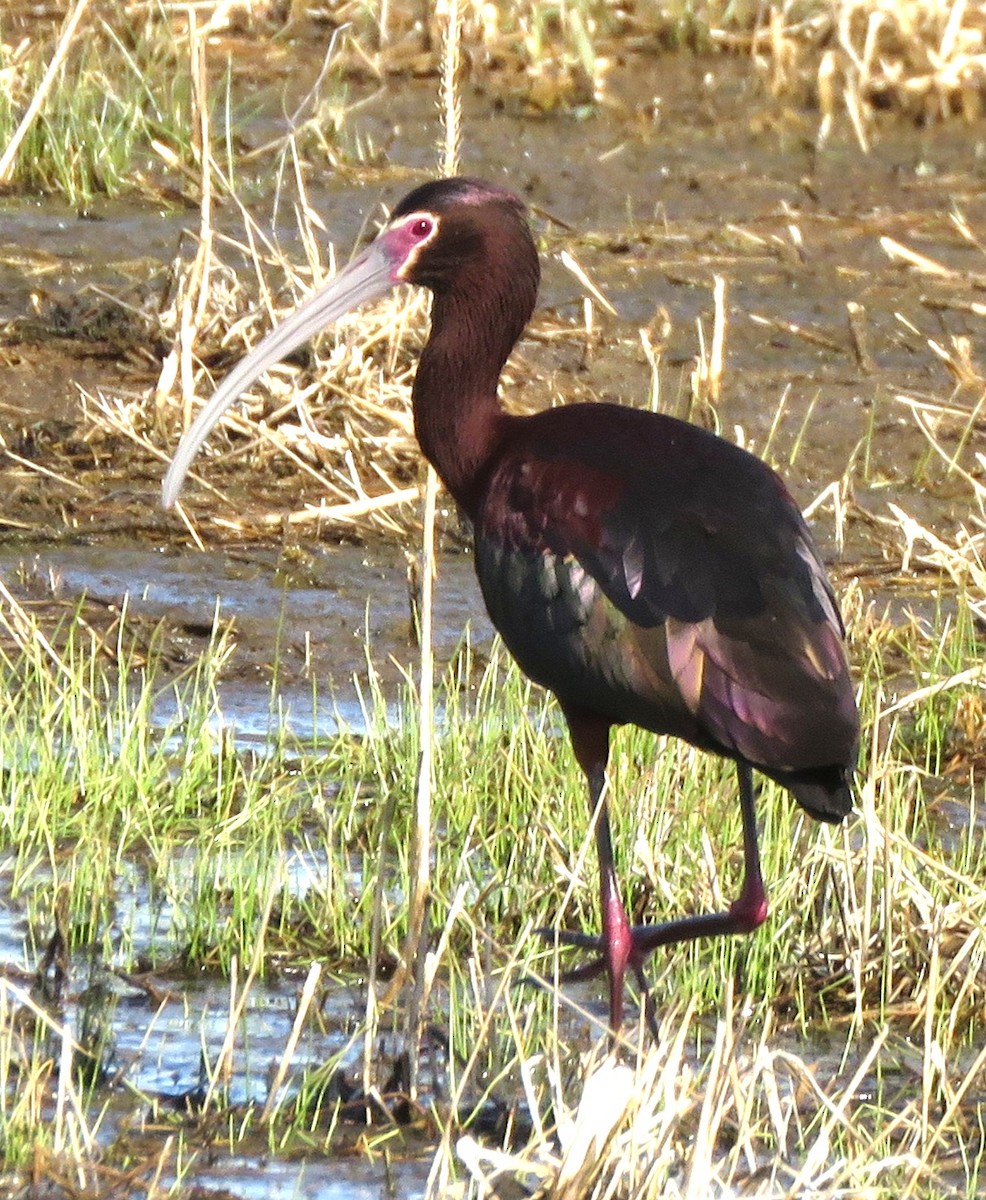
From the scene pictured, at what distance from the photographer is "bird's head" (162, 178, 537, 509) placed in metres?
4.76

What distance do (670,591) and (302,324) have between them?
3.50 ft

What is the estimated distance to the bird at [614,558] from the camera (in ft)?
13.7

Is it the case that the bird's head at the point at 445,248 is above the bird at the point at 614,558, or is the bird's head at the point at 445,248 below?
above

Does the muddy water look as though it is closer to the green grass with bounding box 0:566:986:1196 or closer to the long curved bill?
the green grass with bounding box 0:566:986:1196

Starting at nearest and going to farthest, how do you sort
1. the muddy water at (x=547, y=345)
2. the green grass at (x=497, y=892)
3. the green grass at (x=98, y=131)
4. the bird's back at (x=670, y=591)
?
the green grass at (x=497, y=892) → the bird's back at (x=670, y=591) → the muddy water at (x=547, y=345) → the green grass at (x=98, y=131)

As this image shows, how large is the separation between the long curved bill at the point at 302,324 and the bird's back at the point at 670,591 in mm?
424

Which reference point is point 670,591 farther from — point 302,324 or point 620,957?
point 302,324

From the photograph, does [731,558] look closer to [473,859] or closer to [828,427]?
[473,859]

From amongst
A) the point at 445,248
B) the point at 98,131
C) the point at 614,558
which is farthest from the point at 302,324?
the point at 98,131

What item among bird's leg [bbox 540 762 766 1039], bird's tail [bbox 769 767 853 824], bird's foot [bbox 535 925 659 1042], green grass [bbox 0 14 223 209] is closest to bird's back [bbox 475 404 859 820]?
bird's tail [bbox 769 767 853 824]

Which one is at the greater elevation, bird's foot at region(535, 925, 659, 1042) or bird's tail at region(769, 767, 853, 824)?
bird's tail at region(769, 767, 853, 824)

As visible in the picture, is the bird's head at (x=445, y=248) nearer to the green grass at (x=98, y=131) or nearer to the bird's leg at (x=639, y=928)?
the bird's leg at (x=639, y=928)

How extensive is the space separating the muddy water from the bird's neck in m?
0.87

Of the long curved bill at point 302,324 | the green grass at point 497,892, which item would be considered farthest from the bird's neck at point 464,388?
the green grass at point 497,892
